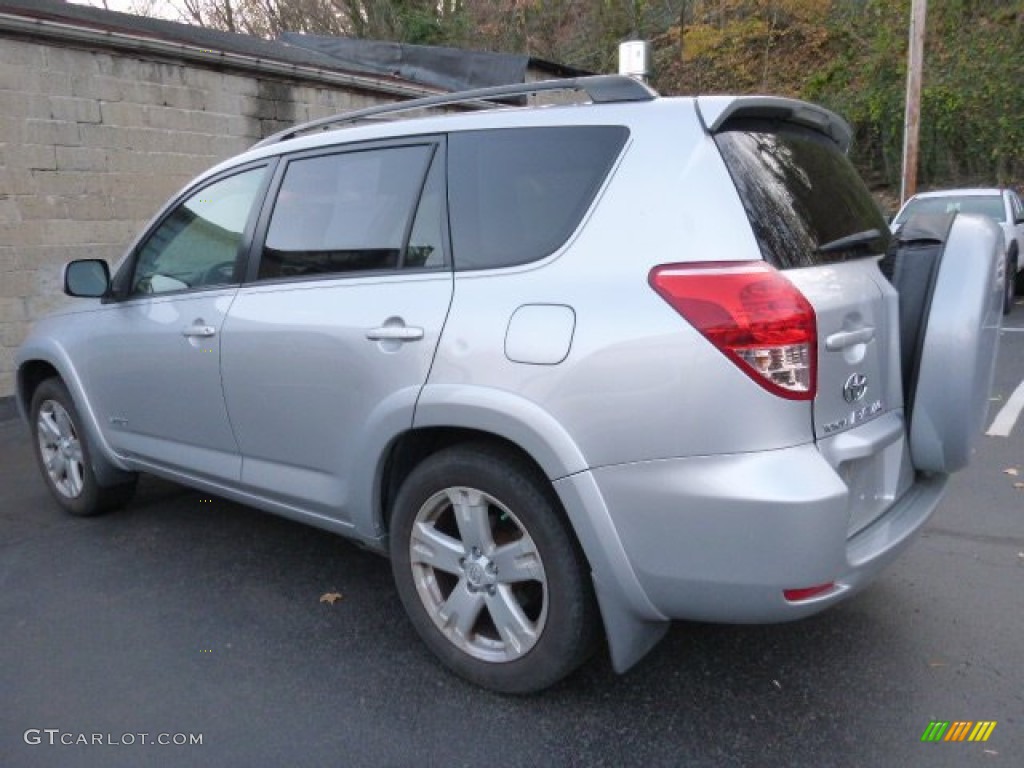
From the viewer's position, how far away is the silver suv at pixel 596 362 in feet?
7.31

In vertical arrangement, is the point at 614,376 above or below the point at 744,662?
above

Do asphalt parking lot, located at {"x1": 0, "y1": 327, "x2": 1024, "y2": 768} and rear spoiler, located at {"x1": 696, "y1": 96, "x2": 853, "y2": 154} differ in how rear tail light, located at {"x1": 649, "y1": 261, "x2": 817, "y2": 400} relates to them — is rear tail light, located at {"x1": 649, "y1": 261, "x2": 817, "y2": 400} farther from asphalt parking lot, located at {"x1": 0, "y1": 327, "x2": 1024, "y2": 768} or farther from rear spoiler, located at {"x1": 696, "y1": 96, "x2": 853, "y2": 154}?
asphalt parking lot, located at {"x1": 0, "y1": 327, "x2": 1024, "y2": 768}

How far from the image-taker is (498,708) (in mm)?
2730

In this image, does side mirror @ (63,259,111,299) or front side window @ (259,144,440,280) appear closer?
front side window @ (259,144,440,280)

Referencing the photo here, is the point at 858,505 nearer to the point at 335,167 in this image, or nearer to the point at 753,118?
the point at 753,118

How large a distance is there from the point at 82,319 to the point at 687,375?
3369 millimetres

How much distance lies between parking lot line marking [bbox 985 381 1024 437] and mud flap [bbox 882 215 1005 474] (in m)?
3.28

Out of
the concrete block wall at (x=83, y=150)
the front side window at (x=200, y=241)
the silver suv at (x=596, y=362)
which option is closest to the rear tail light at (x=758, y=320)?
the silver suv at (x=596, y=362)

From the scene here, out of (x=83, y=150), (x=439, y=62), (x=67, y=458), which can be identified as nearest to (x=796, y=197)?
A: (x=67, y=458)

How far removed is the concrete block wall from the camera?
701cm

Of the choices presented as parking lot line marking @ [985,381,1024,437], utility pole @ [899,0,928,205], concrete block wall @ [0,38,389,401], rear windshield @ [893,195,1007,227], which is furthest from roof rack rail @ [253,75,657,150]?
utility pole @ [899,0,928,205]

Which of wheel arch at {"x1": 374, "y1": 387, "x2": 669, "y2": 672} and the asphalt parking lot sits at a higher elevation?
wheel arch at {"x1": 374, "y1": 387, "x2": 669, "y2": 672}

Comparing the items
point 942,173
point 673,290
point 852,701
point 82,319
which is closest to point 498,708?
point 852,701

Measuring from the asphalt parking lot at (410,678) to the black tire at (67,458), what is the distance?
50 centimetres
